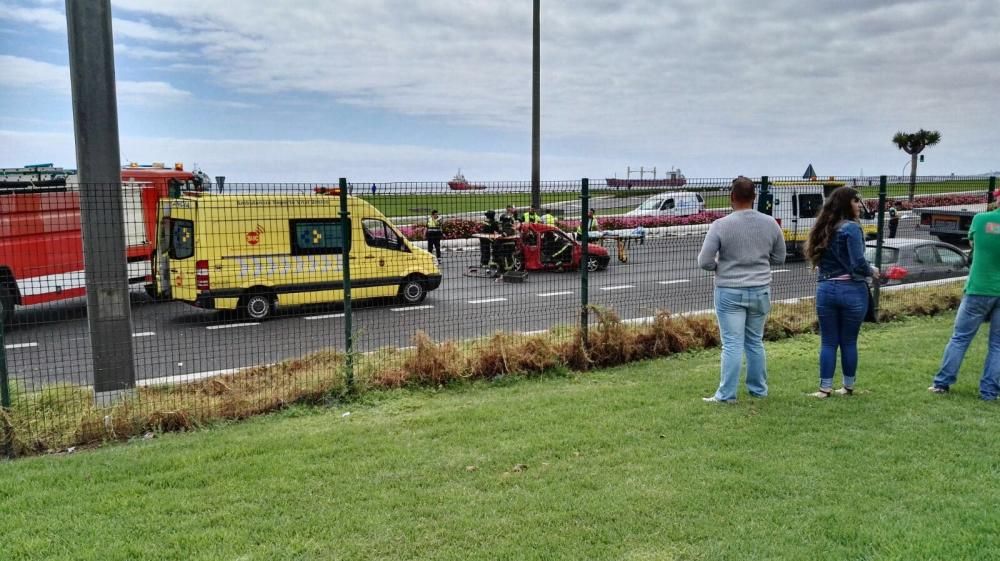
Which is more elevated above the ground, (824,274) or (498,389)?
(824,274)

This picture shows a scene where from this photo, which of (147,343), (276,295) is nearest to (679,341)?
(276,295)

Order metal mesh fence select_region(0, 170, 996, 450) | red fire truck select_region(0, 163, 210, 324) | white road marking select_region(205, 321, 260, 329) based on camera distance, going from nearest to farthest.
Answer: metal mesh fence select_region(0, 170, 996, 450) < red fire truck select_region(0, 163, 210, 324) < white road marking select_region(205, 321, 260, 329)

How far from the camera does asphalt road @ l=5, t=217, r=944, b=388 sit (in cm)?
897

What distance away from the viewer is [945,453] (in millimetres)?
4664

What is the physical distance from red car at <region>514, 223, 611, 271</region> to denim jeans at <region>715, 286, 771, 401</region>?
3.83m

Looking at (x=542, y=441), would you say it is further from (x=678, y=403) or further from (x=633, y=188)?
(x=633, y=188)

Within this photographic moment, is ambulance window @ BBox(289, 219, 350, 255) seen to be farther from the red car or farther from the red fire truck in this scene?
the red car

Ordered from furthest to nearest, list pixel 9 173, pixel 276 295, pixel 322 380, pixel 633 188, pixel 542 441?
→ pixel 9 173
pixel 276 295
pixel 633 188
pixel 322 380
pixel 542 441

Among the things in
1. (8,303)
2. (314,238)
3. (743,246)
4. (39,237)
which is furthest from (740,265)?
(39,237)

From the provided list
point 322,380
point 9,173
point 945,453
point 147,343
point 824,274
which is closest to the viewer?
point 945,453

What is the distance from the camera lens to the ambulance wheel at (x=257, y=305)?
11.1 meters

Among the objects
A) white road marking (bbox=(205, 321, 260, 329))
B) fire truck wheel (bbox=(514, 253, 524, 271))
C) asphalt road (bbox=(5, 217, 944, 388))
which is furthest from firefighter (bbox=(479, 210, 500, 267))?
white road marking (bbox=(205, 321, 260, 329))

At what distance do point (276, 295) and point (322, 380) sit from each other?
481 centimetres

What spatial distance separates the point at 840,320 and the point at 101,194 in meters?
5.87
